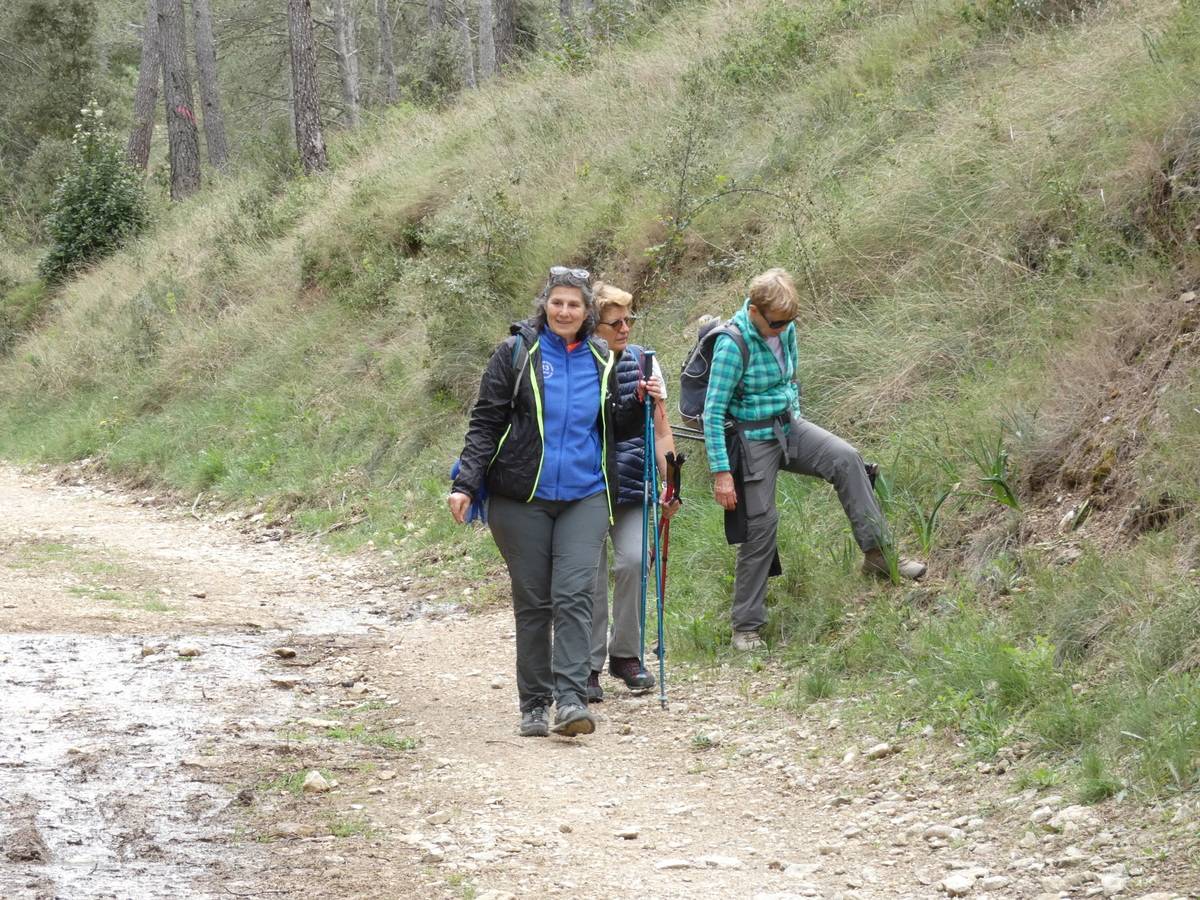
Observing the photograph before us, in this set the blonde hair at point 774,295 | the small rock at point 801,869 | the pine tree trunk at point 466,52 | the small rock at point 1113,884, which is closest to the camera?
the small rock at point 1113,884

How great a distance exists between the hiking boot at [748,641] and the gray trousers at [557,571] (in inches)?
51.6

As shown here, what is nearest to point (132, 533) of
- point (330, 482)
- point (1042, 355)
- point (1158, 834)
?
point (330, 482)

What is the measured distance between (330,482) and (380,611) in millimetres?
3859

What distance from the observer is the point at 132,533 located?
1268cm

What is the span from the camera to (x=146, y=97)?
1166 inches

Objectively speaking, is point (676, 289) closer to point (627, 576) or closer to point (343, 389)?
point (343, 389)

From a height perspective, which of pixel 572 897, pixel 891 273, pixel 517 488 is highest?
pixel 891 273

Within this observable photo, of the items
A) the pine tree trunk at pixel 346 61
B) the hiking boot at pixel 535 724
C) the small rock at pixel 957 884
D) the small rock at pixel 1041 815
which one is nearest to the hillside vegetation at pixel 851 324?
the small rock at pixel 1041 815

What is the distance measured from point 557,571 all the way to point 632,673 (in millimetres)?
1073

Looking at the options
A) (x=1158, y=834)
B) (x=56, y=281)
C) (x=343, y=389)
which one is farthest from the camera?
(x=56, y=281)

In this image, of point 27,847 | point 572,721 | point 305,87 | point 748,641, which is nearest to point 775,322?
point 748,641

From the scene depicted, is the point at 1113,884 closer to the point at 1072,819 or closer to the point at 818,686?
the point at 1072,819

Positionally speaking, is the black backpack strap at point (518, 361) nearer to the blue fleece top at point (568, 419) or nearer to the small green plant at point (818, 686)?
the blue fleece top at point (568, 419)

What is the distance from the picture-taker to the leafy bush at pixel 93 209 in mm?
24906
